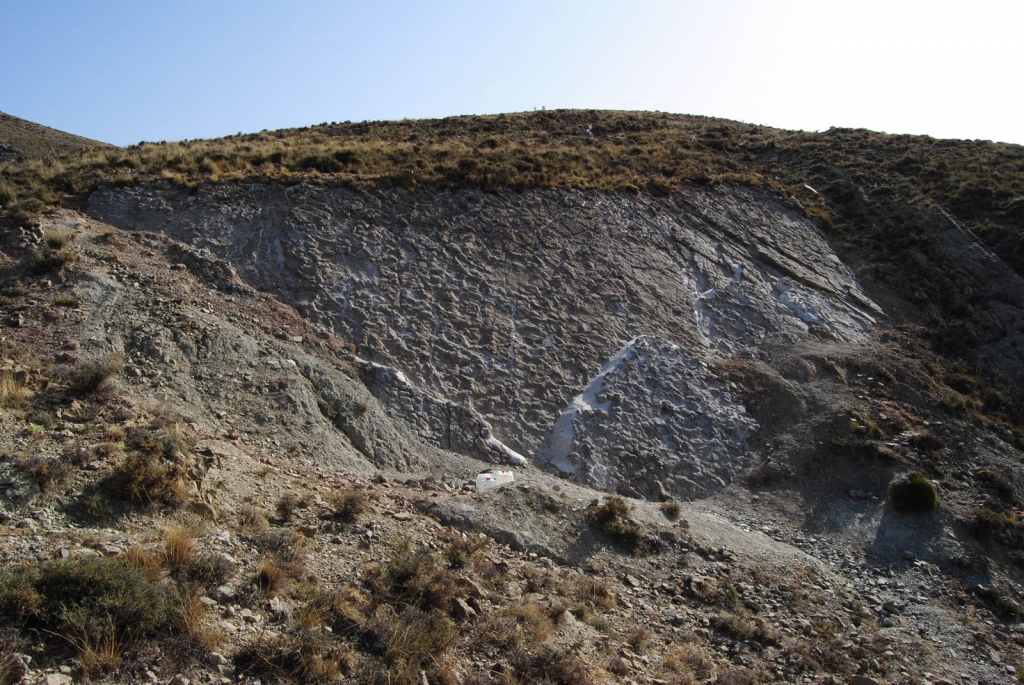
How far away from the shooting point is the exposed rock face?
13281 mm

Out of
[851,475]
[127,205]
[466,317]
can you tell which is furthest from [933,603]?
[127,205]

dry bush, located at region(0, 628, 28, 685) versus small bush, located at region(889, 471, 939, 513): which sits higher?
small bush, located at region(889, 471, 939, 513)

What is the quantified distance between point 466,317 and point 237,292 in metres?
4.97

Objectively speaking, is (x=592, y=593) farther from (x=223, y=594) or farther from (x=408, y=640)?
(x=223, y=594)

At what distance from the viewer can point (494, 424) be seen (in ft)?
42.6

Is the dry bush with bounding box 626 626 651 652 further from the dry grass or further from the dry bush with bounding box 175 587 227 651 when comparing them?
the dry grass

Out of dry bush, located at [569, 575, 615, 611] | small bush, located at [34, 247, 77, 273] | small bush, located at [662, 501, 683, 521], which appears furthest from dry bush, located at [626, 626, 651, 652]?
small bush, located at [34, 247, 77, 273]

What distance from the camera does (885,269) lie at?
21.2 metres

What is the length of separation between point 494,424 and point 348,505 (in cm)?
491

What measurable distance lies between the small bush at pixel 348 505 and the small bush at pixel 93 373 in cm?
366

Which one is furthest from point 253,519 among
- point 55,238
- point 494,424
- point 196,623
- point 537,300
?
point 537,300

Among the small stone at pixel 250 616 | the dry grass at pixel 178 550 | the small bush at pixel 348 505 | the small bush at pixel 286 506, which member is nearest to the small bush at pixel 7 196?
the small bush at pixel 286 506

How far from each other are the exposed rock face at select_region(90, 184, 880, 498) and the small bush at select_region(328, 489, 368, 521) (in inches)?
135

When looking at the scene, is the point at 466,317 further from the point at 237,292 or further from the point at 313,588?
the point at 313,588
